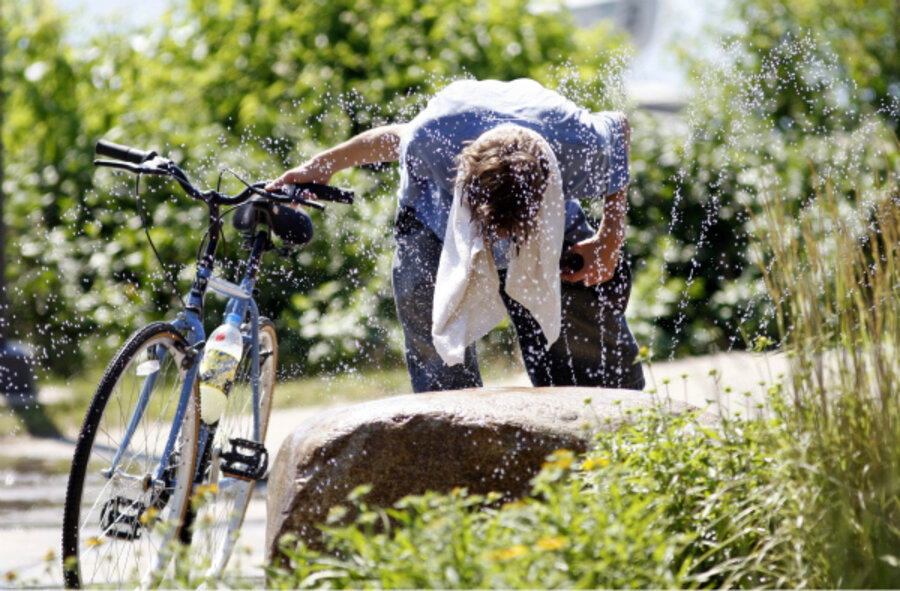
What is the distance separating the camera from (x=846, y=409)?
2.52 meters

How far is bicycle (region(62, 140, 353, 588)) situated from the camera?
9.66ft

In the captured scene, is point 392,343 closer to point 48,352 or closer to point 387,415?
point 48,352

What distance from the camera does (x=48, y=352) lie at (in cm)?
924

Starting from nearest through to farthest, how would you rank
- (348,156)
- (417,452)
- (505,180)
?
(417,452) → (505,180) → (348,156)

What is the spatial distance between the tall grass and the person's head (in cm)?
74

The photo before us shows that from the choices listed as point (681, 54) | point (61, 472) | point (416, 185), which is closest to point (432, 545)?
point (416, 185)

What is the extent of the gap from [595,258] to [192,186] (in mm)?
1286

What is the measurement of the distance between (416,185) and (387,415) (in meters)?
0.93

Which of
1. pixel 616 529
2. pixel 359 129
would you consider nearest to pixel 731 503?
pixel 616 529

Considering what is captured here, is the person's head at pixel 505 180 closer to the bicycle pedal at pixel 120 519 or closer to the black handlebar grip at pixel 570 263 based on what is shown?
the black handlebar grip at pixel 570 263

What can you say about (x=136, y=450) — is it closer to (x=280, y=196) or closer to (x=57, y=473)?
(x=280, y=196)

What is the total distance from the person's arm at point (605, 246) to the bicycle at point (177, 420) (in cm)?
78

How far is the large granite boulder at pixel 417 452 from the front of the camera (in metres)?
2.90

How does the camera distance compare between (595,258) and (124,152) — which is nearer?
(124,152)
